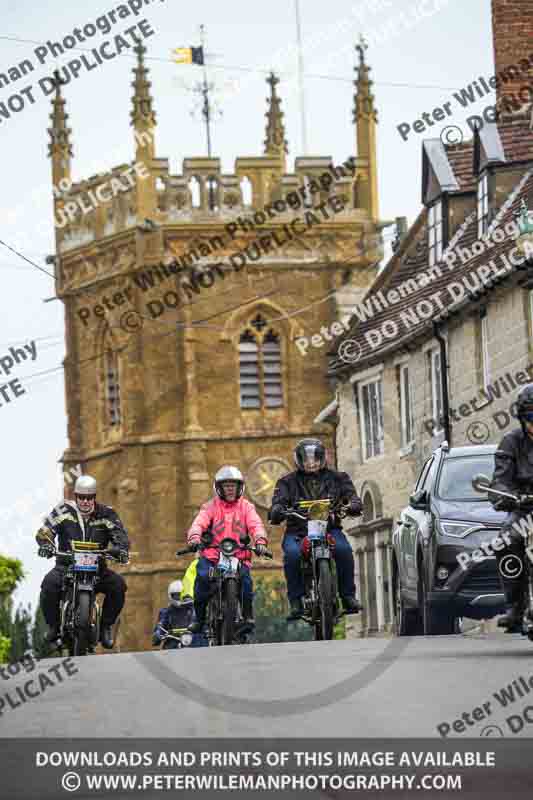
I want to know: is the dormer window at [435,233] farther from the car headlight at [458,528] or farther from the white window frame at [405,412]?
the car headlight at [458,528]

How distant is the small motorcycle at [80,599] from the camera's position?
1795 centimetres

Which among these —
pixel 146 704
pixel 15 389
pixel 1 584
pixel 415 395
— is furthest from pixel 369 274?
pixel 146 704

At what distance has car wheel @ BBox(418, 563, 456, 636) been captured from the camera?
1991 cm

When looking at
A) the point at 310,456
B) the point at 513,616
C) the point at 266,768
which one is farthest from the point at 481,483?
the point at 266,768

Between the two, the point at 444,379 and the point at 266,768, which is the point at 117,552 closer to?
the point at 266,768

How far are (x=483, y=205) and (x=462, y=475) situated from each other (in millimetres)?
18461

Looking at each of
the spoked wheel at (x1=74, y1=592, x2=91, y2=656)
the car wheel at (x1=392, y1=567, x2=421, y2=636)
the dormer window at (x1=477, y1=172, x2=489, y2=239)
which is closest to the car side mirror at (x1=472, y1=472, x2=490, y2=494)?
the spoked wheel at (x1=74, y1=592, x2=91, y2=656)

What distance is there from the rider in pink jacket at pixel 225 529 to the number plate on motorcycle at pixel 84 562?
2.59 ft

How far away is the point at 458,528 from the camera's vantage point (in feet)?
64.5

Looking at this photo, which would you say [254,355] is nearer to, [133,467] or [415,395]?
[133,467]

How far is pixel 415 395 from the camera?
41.6 m

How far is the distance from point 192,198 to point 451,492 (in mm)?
61076

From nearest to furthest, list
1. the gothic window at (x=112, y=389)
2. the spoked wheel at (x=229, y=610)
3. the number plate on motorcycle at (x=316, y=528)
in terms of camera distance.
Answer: the spoked wheel at (x=229, y=610), the number plate on motorcycle at (x=316, y=528), the gothic window at (x=112, y=389)

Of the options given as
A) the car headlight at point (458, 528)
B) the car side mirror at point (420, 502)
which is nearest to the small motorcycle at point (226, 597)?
the car headlight at point (458, 528)
